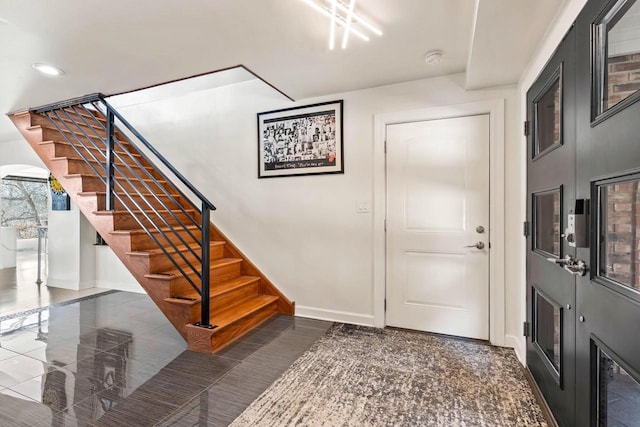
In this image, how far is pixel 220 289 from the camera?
9.91 ft

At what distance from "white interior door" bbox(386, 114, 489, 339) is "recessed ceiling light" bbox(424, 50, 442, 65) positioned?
→ 515mm

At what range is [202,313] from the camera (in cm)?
252

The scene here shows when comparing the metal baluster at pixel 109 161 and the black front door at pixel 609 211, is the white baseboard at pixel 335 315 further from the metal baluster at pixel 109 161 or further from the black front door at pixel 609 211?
the metal baluster at pixel 109 161

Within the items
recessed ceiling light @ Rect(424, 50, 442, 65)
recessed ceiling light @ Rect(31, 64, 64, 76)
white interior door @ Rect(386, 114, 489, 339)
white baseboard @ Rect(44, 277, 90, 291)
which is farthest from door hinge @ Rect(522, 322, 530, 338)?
white baseboard @ Rect(44, 277, 90, 291)

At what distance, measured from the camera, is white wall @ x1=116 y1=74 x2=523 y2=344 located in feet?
8.82

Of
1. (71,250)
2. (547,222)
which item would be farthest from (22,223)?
(547,222)

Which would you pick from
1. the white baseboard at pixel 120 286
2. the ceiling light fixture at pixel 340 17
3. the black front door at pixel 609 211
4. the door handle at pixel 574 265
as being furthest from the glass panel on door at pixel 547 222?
the white baseboard at pixel 120 286

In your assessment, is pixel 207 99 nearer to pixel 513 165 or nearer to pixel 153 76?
pixel 153 76

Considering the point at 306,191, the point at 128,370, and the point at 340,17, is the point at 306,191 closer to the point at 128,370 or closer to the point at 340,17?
the point at 340,17

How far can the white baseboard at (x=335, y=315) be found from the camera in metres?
3.02

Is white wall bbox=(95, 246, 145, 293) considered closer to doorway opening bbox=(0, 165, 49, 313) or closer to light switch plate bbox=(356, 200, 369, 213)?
doorway opening bbox=(0, 165, 49, 313)

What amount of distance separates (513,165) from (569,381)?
1.65m

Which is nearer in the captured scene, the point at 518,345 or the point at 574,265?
the point at 574,265

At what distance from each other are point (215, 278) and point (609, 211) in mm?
3039
